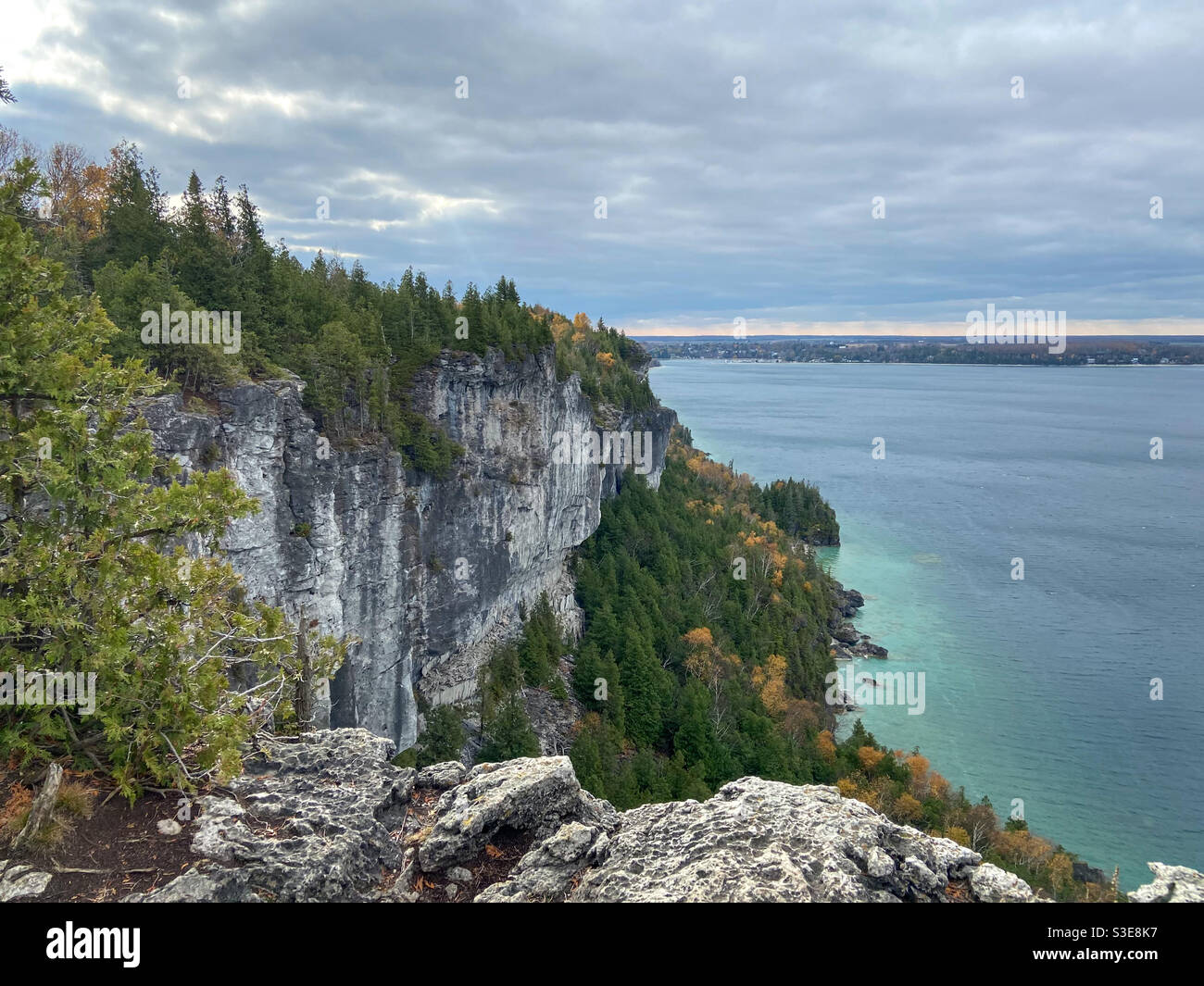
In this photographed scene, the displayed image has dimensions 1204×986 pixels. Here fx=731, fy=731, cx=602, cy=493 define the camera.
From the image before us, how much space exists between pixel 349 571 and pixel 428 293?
689 inches

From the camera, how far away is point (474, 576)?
38062 millimetres

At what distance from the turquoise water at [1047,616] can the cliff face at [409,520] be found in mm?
25227

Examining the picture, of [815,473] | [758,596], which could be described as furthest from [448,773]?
[815,473]

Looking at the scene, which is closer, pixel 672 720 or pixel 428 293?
pixel 428 293

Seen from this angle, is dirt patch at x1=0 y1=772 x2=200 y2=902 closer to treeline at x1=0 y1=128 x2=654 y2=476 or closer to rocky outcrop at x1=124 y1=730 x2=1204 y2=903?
rocky outcrop at x1=124 y1=730 x2=1204 y2=903

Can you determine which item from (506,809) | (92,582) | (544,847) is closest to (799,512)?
(506,809)

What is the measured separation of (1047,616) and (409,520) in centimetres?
5074

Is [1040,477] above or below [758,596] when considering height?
above

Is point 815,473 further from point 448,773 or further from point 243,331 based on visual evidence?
point 448,773

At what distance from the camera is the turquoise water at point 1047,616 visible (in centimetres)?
3809

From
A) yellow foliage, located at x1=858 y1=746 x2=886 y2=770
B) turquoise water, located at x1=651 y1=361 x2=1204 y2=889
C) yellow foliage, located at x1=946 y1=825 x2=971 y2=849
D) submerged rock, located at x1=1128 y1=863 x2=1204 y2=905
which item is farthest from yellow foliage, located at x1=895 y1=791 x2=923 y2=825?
submerged rock, located at x1=1128 y1=863 x2=1204 y2=905

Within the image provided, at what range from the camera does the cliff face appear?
21984 mm

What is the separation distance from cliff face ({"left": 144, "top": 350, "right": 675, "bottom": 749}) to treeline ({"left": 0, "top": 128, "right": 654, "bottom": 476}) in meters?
1.15

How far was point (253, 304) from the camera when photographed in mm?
24906
